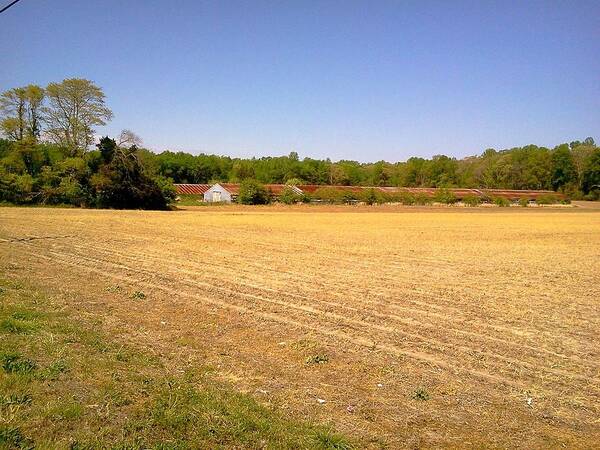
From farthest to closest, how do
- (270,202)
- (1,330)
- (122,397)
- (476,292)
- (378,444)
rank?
(270,202), (476,292), (1,330), (122,397), (378,444)

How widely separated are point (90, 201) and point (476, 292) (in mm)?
63807

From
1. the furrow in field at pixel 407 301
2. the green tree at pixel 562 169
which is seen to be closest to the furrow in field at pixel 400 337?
the furrow in field at pixel 407 301

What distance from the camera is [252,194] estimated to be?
92.6 meters

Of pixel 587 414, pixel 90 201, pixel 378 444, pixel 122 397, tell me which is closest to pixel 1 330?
pixel 122 397

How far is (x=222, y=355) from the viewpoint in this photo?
8.15m

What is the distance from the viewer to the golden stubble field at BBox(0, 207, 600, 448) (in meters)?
6.31

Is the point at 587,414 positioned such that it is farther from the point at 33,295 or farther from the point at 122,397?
the point at 33,295

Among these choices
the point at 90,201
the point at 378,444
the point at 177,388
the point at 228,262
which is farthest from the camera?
the point at 90,201

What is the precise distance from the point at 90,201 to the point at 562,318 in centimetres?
6694

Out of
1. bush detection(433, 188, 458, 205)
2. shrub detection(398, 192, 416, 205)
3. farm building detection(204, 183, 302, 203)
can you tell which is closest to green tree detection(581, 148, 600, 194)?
bush detection(433, 188, 458, 205)

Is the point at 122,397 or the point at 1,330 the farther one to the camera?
the point at 1,330

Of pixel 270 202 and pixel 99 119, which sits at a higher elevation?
pixel 99 119

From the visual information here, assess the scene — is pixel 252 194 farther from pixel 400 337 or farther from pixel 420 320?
pixel 400 337

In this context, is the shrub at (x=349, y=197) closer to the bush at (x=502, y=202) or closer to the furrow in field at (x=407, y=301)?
the bush at (x=502, y=202)
